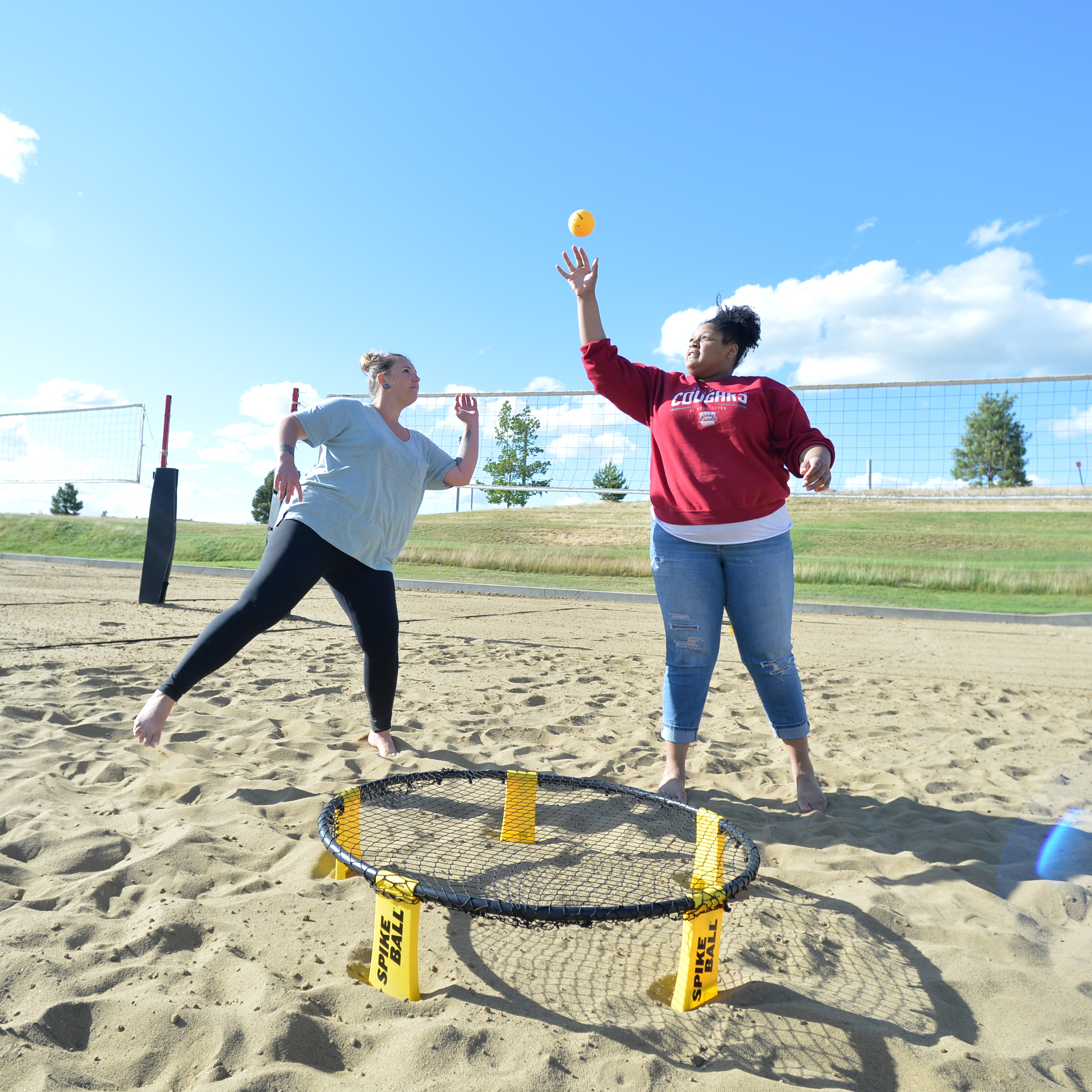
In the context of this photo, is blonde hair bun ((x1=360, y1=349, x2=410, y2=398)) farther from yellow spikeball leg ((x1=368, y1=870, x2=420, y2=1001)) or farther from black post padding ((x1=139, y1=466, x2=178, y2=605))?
black post padding ((x1=139, y1=466, x2=178, y2=605))

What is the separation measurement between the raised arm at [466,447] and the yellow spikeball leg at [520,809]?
150 cm

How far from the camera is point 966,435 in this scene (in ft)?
130

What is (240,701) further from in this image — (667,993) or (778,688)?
(667,993)

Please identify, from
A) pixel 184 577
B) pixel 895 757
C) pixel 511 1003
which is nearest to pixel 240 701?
pixel 511 1003

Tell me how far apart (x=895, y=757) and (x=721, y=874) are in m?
2.18

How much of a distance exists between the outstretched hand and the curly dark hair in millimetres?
517

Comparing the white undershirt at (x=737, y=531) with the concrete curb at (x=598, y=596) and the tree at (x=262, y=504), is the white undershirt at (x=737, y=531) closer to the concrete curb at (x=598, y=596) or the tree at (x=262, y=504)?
the concrete curb at (x=598, y=596)

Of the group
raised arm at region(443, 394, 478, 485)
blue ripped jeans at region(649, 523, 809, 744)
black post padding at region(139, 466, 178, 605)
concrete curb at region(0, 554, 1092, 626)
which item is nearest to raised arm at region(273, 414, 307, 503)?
raised arm at region(443, 394, 478, 485)

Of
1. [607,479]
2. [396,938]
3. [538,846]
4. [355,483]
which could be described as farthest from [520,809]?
[607,479]

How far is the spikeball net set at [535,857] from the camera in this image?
1.73 m

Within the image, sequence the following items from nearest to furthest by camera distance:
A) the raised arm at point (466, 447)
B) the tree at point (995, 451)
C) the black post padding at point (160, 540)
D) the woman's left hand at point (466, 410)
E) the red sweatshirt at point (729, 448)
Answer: the red sweatshirt at point (729, 448), the raised arm at point (466, 447), the woman's left hand at point (466, 410), the black post padding at point (160, 540), the tree at point (995, 451)

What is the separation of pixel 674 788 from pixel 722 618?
2.31 ft

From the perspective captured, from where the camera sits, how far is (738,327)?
10.6 ft

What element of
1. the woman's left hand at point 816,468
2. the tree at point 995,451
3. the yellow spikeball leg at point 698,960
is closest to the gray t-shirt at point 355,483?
the woman's left hand at point 816,468
